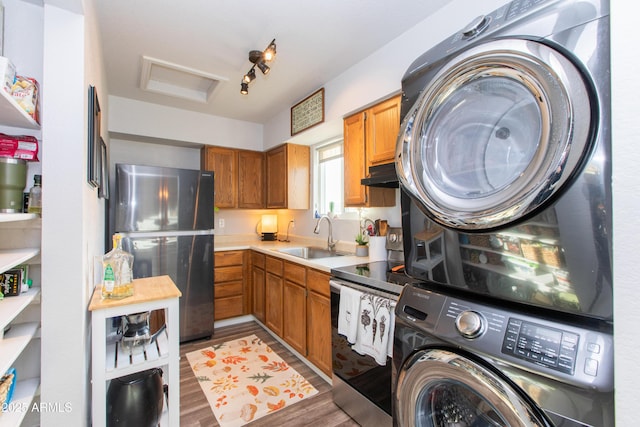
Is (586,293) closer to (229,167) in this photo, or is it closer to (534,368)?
(534,368)

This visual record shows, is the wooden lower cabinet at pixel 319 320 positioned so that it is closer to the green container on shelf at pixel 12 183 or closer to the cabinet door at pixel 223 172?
the green container on shelf at pixel 12 183

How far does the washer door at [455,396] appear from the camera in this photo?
68 cm

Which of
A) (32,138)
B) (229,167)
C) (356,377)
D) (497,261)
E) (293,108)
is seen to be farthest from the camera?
(229,167)

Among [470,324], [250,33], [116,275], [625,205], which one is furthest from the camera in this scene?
[250,33]

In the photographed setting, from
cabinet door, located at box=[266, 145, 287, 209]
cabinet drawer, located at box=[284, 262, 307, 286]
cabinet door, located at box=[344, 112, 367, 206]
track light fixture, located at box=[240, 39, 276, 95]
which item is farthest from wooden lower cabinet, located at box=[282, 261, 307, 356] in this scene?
track light fixture, located at box=[240, 39, 276, 95]

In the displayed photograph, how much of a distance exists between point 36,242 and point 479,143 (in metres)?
1.79

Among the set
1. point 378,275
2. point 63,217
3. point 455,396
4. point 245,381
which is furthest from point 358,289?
point 63,217

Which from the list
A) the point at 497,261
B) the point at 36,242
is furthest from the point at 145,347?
the point at 497,261

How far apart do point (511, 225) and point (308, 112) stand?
99.9 inches

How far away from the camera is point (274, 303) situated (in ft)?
9.46

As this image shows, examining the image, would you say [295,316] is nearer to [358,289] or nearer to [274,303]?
[274,303]

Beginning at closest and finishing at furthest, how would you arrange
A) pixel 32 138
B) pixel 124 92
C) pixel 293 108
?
pixel 32 138
pixel 124 92
pixel 293 108

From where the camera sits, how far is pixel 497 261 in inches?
29.8

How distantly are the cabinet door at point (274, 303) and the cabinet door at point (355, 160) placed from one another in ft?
3.58
